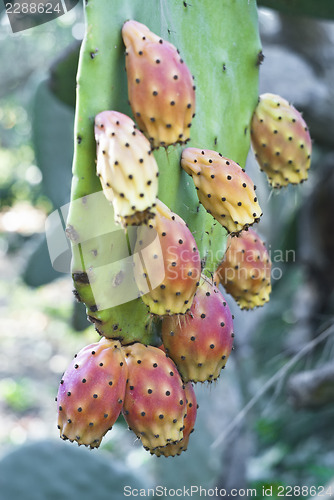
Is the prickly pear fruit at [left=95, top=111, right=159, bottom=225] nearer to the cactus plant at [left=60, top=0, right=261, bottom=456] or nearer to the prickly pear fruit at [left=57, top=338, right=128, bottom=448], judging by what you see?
the cactus plant at [left=60, top=0, right=261, bottom=456]

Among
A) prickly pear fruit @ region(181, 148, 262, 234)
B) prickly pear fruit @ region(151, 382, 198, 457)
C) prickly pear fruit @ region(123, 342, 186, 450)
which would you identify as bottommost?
prickly pear fruit @ region(151, 382, 198, 457)

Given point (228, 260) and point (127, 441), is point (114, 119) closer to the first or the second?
point (228, 260)

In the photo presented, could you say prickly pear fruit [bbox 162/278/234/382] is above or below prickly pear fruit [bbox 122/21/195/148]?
below

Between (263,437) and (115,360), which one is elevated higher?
(115,360)

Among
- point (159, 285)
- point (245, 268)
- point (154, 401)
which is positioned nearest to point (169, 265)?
point (159, 285)

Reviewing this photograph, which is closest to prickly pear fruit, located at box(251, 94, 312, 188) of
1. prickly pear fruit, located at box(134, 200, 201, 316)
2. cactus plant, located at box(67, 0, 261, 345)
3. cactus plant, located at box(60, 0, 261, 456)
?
cactus plant, located at box(67, 0, 261, 345)

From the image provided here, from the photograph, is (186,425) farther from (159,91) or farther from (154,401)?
(159,91)

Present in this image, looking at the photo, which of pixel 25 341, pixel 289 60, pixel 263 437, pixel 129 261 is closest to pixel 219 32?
pixel 129 261
